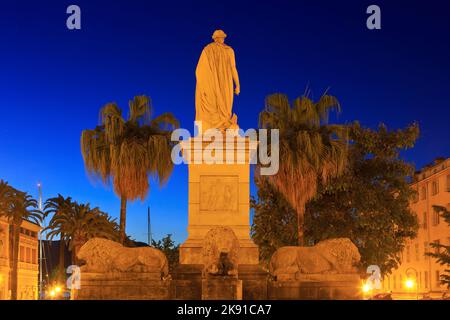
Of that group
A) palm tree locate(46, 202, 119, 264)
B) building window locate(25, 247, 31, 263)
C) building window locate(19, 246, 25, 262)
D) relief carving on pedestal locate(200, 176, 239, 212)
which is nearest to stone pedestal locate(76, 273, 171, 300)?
relief carving on pedestal locate(200, 176, 239, 212)

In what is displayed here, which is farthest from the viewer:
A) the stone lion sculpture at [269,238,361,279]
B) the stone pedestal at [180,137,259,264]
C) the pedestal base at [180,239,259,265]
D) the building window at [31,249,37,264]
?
the building window at [31,249,37,264]

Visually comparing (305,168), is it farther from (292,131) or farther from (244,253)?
(244,253)

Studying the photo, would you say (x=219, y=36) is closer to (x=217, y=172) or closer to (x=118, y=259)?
(x=217, y=172)

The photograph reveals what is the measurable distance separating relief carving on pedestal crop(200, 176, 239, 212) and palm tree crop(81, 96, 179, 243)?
838cm

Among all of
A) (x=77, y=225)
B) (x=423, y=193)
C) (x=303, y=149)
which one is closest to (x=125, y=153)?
(x=303, y=149)

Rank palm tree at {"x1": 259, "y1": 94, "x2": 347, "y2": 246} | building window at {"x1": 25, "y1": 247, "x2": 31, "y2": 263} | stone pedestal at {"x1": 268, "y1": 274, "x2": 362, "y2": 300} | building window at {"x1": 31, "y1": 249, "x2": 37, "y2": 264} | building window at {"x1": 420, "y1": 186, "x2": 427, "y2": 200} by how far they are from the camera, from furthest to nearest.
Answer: building window at {"x1": 31, "y1": 249, "x2": 37, "y2": 264} < building window at {"x1": 25, "y1": 247, "x2": 31, "y2": 263} < building window at {"x1": 420, "y1": 186, "x2": 427, "y2": 200} < palm tree at {"x1": 259, "y1": 94, "x2": 347, "y2": 246} < stone pedestal at {"x1": 268, "y1": 274, "x2": 362, "y2": 300}

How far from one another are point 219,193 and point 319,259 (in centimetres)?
308

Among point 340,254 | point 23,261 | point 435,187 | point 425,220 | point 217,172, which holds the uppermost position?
point 435,187

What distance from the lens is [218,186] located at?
17609 millimetres

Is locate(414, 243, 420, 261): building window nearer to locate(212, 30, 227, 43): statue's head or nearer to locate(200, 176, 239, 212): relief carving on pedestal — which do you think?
locate(212, 30, 227, 43): statue's head

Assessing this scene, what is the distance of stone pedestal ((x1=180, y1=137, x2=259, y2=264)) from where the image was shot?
17.4 meters
